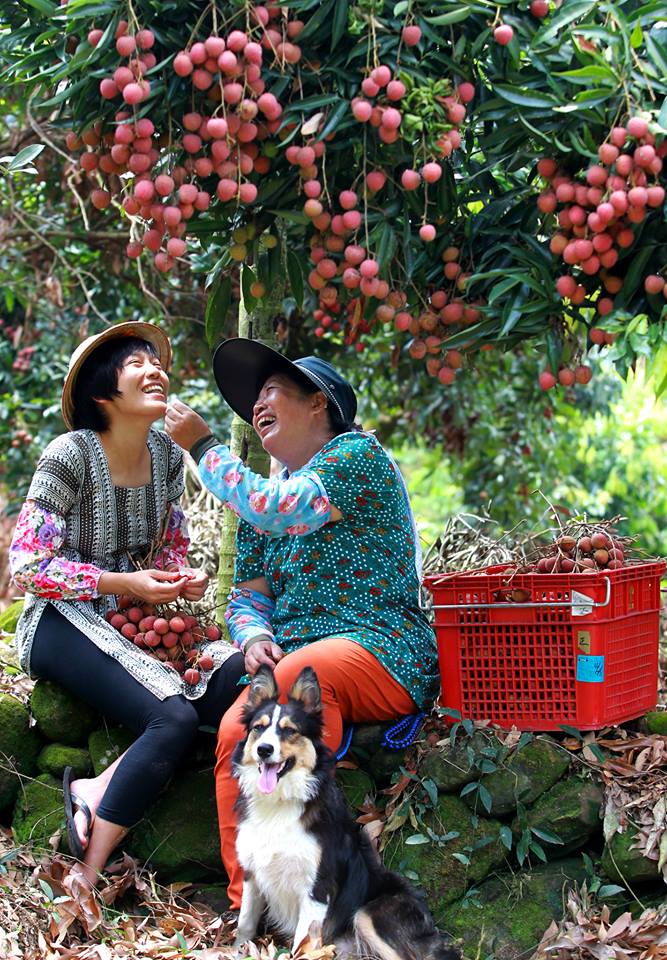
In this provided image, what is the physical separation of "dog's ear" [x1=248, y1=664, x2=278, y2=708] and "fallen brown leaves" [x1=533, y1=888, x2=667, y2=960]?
0.94 metres

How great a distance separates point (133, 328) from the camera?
130 inches

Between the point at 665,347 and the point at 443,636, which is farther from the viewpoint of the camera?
the point at 443,636

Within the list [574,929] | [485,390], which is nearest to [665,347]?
[574,929]

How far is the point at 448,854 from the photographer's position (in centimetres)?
293

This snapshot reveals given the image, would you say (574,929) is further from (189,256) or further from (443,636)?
(189,256)

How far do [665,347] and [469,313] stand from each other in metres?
0.64

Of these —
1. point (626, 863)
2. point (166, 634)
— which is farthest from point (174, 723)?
point (626, 863)

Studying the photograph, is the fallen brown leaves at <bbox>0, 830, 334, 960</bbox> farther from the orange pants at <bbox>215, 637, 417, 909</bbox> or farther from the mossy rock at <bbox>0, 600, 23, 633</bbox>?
the mossy rock at <bbox>0, 600, 23, 633</bbox>

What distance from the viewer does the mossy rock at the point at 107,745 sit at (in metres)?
3.21

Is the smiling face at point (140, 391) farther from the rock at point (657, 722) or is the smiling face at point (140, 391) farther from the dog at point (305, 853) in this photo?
the rock at point (657, 722)

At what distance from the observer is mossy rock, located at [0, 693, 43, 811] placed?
325 centimetres

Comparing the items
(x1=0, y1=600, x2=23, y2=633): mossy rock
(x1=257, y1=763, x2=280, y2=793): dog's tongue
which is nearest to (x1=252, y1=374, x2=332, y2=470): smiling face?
(x1=257, y1=763, x2=280, y2=793): dog's tongue

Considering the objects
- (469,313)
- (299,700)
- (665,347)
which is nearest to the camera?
(665,347)

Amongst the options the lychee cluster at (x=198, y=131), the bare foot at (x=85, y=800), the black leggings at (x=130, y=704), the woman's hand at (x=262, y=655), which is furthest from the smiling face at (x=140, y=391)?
the bare foot at (x=85, y=800)
